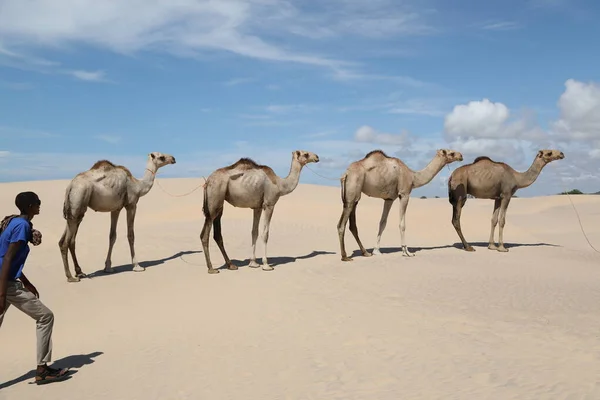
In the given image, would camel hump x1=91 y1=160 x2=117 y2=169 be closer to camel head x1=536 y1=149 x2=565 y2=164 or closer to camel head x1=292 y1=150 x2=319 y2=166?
camel head x1=292 y1=150 x2=319 y2=166

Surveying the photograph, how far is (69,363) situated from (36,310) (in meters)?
1.34

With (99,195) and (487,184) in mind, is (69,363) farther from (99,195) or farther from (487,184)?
(487,184)

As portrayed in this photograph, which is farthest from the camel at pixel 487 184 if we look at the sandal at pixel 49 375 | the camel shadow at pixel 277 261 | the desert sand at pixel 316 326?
the sandal at pixel 49 375

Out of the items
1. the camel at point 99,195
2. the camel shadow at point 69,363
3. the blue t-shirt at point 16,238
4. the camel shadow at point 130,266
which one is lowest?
the camel shadow at point 69,363

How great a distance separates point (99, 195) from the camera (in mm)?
13055

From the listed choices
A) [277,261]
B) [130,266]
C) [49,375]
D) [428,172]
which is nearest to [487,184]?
[428,172]

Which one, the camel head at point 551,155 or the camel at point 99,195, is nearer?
the camel at point 99,195

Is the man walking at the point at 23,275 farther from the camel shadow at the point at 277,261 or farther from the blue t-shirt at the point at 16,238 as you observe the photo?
the camel shadow at the point at 277,261

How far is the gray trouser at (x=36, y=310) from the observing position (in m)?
6.89

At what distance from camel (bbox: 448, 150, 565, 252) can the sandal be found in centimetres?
1285

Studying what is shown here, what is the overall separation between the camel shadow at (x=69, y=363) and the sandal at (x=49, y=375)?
0.07 metres

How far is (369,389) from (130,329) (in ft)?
16.0

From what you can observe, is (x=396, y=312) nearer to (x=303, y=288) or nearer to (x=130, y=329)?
(x=303, y=288)

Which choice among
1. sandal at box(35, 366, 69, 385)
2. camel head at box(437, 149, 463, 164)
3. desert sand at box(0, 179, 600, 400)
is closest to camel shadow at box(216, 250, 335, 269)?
desert sand at box(0, 179, 600, 400)
